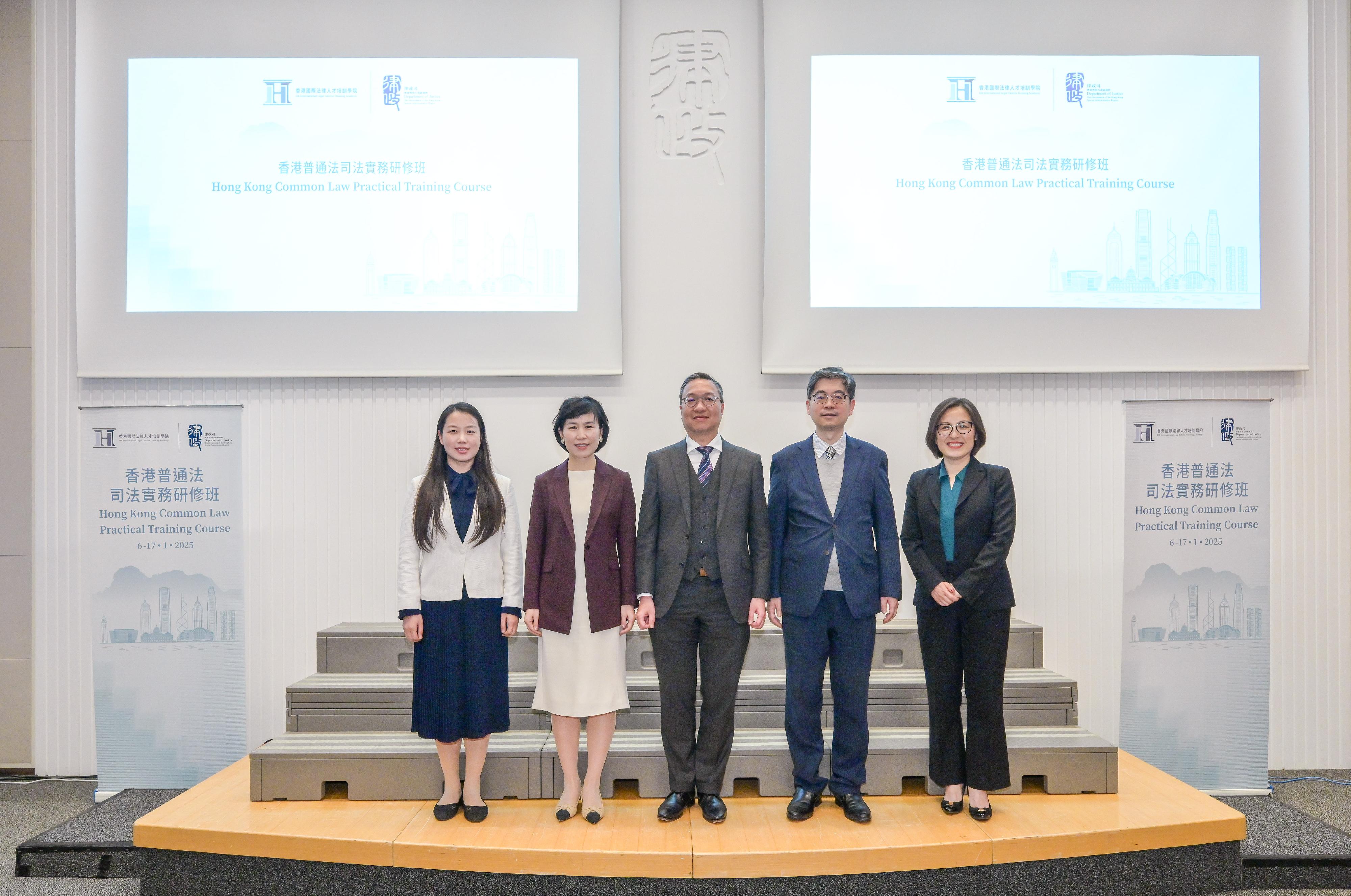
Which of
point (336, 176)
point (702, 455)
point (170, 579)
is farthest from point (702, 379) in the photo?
point (170, 579)

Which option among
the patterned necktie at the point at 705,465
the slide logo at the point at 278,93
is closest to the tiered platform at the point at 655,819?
the patterned necktie at the point at 705,465

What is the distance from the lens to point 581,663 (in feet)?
8.67

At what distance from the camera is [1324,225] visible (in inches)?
155

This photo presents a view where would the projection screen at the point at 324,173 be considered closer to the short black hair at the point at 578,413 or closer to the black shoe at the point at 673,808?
the short black hair at the point at 578,413

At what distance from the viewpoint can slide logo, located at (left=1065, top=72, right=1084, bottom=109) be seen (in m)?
3.83

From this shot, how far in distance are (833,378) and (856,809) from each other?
142 centimetres

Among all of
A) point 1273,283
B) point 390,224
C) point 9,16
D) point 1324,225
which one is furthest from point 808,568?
point 9,16

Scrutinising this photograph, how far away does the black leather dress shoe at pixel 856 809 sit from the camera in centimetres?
262

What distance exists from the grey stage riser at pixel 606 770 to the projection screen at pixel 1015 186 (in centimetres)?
178

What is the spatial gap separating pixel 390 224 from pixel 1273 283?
14.0ft

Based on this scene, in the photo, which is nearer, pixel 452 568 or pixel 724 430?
pixel 452 568

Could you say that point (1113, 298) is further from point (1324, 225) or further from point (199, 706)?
point (199, 706)

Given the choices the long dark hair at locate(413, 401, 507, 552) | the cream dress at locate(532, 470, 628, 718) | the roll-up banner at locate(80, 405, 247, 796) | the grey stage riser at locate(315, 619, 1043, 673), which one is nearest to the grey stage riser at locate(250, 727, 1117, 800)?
the cream dress at locate(532, 470, 628, 718)

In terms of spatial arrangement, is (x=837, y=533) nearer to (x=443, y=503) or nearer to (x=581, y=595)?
(x=581, y=595)
